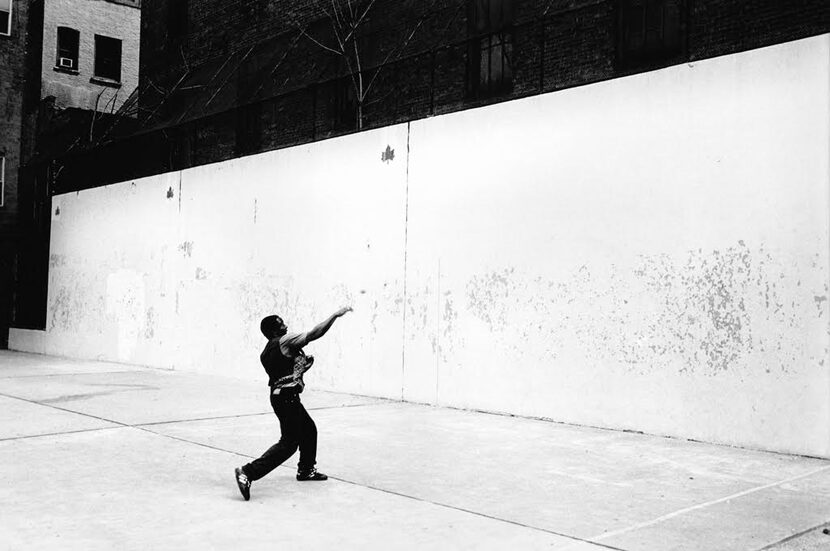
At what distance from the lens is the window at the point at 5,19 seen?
82.1 feet

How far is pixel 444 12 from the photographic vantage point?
17.7 meters

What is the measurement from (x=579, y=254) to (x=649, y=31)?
6960 mm

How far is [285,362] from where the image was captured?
609cm

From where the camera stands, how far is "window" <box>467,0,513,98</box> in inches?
656

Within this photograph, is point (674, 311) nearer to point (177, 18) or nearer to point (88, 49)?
point (177, 18)

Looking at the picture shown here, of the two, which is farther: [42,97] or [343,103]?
[42,97]

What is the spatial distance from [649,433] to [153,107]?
776 inches

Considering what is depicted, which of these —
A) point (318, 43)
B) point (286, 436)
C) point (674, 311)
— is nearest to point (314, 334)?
point (286, 436)

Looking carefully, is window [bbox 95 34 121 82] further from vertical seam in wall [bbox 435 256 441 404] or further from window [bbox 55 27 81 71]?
vertical seam in wall [bbox 435 256 441 404]

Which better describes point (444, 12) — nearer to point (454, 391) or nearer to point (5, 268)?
point (454, 391)

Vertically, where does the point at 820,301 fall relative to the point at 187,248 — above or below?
below

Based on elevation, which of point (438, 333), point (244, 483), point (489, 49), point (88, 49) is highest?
point (88, 49)

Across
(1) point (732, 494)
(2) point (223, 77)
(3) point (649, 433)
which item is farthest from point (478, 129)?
(2) point (223, 77)

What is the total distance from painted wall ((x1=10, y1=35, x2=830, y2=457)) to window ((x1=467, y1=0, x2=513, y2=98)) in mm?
5077
